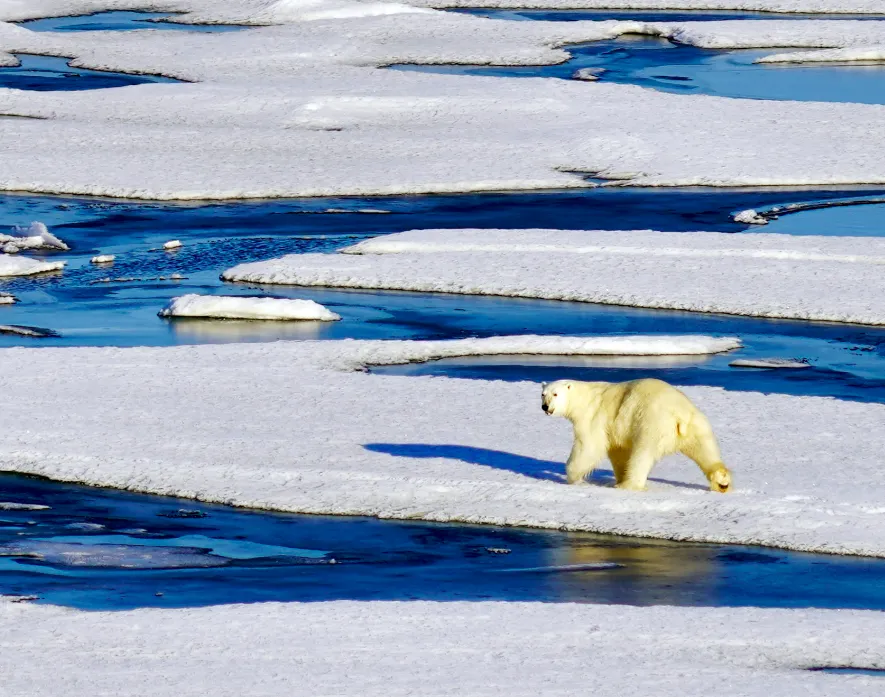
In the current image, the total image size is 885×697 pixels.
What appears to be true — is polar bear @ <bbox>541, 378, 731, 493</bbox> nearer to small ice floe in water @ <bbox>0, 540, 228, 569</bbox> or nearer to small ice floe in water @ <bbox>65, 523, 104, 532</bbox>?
small ice floe in water @ <bbox>0, 540, 228, 569</bbox>

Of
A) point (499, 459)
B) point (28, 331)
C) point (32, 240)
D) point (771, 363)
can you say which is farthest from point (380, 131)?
point (499, 459)

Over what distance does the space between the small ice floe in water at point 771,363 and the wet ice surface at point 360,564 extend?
12.6ft

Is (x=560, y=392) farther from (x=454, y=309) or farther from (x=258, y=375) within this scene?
(x=454, y=309)

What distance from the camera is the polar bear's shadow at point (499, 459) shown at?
902 cm

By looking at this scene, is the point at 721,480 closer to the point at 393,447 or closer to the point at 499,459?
the point at 499,459

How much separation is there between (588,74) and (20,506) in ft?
52.7

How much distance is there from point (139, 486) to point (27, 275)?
629 centimetres

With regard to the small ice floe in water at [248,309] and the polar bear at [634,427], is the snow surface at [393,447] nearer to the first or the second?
the polar bear at [634,427]

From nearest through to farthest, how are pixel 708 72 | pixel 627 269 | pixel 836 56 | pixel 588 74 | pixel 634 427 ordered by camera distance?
pixel 634 427 → pixel 627 269 → pixel 588 74 → pixel 708 72 → pixel 836 56

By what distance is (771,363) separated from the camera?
11961 millimetres

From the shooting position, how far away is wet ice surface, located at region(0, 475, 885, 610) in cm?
762

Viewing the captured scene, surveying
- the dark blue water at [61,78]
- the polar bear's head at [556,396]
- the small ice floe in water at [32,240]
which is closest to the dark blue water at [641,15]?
the dark blue water at [61,78]

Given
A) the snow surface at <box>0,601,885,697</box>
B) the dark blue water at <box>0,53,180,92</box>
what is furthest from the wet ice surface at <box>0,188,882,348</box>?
the dark blue water at <box>0,53,180,92</box>

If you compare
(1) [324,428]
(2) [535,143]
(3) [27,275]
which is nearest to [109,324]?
(3) [27,275]
